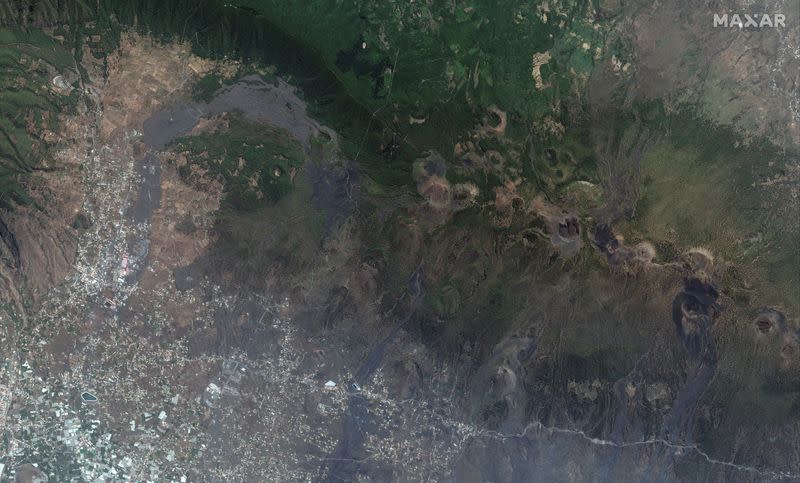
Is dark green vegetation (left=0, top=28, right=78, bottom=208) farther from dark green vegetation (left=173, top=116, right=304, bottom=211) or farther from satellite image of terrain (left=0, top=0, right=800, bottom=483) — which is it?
dark green vegetation (left=173, top=116, right=304, bottom=211)

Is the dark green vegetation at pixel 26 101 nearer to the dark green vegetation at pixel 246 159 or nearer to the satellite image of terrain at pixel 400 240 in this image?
the satellite image of terrain at pixel 400 240

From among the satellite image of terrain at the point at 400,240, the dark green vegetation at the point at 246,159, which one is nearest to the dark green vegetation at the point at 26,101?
the satellite image of terrain at the point at 400,240

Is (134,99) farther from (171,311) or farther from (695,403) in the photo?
(695,403)

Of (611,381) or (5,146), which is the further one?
(611,381)

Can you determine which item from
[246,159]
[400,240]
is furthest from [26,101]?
[400,240]

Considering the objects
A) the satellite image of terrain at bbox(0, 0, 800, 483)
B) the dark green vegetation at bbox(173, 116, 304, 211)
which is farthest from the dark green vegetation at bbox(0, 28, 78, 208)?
the dark green vegetation at bbox(173, 116, 304, 211)

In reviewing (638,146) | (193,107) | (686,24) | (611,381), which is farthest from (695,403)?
(193,107)
